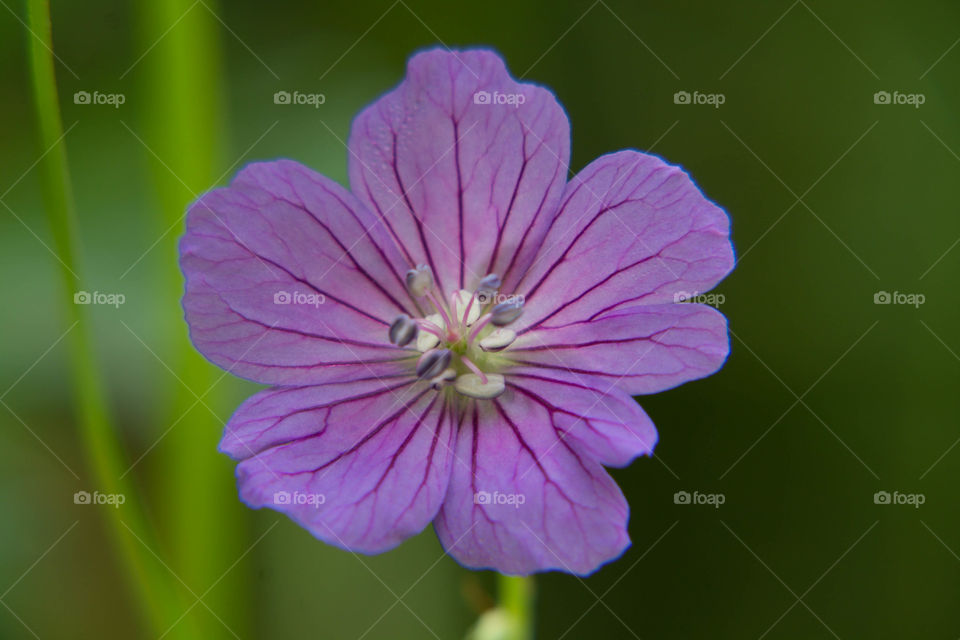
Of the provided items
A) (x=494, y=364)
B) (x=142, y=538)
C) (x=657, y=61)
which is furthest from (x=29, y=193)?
(x=657, y=61)

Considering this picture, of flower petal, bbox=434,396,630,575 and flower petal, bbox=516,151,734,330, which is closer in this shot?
flower petal, bbox=434,396,630,575

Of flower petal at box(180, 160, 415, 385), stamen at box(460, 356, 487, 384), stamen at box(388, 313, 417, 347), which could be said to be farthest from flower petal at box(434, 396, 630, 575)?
flower petal at box(180, 160, 415, 385)

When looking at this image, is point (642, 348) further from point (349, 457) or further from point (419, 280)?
point (349, 457)

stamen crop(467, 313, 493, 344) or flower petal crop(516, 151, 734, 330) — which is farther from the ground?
flower petal crop(516, 151, 734, 330)

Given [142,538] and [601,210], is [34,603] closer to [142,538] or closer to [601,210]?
[142,538]

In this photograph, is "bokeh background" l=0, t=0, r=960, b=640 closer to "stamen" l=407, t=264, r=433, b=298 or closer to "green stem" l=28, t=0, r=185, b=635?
"green stem" l=28, t=0, r=185, b=635

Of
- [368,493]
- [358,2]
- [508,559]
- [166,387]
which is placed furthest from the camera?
[358,2]
